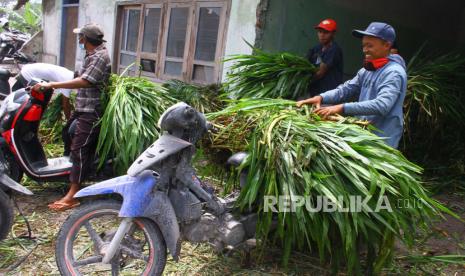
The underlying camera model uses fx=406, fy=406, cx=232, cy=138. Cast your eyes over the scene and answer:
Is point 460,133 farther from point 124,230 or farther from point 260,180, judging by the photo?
point 124,230

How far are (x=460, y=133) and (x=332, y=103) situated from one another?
8.00ft

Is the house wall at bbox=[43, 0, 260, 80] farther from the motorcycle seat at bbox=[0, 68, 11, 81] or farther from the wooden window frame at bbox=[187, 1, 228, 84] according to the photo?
the motorcycle seat at bbox=[0, 68, 11, 81]

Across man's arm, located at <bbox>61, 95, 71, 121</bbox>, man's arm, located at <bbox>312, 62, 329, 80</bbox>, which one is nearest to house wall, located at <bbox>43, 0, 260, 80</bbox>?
man's arm, located at <bbox>312, 62, 329, 80</bbox>

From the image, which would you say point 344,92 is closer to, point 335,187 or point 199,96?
point 335,187

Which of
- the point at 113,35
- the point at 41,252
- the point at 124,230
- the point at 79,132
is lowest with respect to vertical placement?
the point at 41,252

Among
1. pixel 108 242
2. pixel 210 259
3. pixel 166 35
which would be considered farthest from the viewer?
pixel 166 35

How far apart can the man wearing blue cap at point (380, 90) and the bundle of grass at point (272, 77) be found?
936 mm

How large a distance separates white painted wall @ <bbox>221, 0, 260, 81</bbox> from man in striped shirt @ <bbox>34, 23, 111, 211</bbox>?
1.87 m

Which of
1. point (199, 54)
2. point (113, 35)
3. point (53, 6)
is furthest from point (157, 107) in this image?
point (53, 6)

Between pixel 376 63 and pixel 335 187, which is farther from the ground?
pixel 376 63

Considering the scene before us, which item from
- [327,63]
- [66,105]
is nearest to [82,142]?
[66,105]

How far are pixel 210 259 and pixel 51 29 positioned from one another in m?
8.35

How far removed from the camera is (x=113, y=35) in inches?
283

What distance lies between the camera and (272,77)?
3.64 meters
